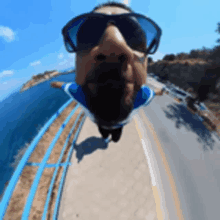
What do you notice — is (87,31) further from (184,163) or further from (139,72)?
(184,163)

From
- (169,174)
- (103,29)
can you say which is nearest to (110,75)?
(103,29)

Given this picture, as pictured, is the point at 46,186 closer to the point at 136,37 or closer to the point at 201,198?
the point at 136,37

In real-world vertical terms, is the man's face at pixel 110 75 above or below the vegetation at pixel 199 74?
below

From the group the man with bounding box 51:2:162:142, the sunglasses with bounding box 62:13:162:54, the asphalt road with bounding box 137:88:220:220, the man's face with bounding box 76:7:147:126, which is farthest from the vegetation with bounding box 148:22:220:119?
the man's face with bounding box 76:7:147:126

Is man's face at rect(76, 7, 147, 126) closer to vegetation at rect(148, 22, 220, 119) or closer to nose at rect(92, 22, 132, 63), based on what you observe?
nose at rect(92, 22, 132, 63)

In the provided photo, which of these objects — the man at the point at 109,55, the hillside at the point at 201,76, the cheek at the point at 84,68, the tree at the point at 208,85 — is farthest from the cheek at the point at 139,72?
the tree at the point at 208,85

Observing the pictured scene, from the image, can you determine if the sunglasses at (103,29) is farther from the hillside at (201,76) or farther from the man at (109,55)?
the hillside at (201,76)

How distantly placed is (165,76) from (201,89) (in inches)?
319

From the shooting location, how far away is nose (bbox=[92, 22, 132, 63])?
2.21 feet

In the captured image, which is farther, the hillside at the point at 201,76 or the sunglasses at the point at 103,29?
the hillside at the point at 201,76

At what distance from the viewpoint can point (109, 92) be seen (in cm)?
84

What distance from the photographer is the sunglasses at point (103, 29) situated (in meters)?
0.95

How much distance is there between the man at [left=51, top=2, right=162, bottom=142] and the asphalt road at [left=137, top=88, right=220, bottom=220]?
9.96 ft

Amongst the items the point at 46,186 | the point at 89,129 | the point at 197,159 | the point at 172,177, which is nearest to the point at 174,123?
the point at 197,159
